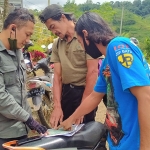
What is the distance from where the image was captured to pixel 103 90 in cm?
175

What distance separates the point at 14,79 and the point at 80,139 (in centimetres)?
61

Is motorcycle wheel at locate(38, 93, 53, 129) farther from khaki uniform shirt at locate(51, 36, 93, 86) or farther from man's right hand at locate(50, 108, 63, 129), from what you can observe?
khaki uniform shirt at locate(51, 36, 93, 86)

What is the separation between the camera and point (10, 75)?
1.93 meters

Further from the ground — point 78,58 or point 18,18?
point 18,18

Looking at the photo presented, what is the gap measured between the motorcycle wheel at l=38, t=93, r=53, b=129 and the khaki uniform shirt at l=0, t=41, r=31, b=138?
1.87m

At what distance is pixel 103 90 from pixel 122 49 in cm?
48

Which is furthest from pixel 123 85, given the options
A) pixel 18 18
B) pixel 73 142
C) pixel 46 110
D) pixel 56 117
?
pixel 46 110

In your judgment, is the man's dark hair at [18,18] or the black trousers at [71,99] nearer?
the man's dark hair at [18,18]

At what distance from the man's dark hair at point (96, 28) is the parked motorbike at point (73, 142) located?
61 centimetres

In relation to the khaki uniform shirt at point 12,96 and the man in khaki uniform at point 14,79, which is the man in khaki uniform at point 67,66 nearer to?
the man in khaki uniform at point 14,79

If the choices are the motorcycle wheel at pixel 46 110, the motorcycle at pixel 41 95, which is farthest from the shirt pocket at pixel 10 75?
the motorcycle wheel at pixel 46 110

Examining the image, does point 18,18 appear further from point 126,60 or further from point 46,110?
point 46,110

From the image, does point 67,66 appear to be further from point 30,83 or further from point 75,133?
point 30,83

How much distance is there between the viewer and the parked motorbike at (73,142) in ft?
5.36
